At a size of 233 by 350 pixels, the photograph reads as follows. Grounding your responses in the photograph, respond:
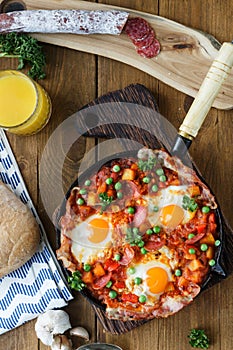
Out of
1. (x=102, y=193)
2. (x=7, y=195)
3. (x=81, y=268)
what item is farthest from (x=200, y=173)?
(x=7, y=195)

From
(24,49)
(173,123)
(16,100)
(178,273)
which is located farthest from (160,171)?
(24,49)

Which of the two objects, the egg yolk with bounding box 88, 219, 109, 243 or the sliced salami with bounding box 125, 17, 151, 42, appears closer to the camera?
the egg yolk with bounding box 88, 219, 109, 243

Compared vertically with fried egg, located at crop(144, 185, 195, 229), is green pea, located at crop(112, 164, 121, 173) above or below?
above

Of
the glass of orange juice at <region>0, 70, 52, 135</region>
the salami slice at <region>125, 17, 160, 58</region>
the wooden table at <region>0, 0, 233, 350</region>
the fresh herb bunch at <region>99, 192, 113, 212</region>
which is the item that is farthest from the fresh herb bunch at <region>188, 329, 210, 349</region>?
the salami slice at <region>125, 17, 160, 58</region>

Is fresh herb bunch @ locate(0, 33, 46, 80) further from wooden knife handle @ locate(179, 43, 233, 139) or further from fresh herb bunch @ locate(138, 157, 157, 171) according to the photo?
wooden knife handle @ locate(179, 43, 233, 139)

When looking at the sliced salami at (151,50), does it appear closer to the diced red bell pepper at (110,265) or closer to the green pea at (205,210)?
the green pea at (205,210)

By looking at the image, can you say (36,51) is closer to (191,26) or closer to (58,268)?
(191,26)

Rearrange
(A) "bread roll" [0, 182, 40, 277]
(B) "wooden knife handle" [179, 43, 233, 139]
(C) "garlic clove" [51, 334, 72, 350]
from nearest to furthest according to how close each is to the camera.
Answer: (B) "wooden knife handle" [179, 43, 233, 139] < (A) "bread roll" [0, 182, 40, 277] < (C) "garlic clove" [51, 334, 72, 350]

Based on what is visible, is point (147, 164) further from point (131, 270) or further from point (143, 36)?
point (143, 36)
